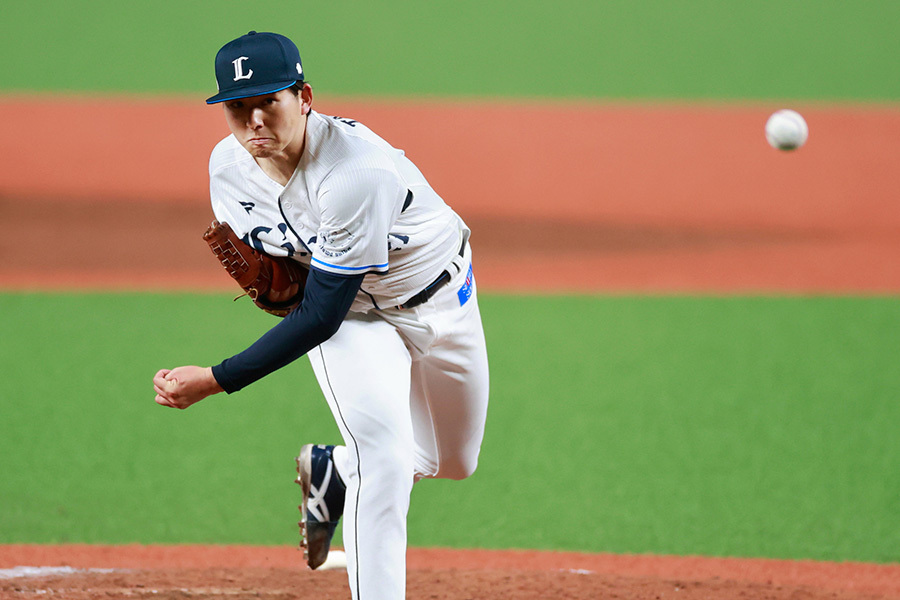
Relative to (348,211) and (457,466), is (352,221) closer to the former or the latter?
(348,211)

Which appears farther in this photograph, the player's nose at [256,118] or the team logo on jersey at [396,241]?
the team logo on jersey at [396,241]

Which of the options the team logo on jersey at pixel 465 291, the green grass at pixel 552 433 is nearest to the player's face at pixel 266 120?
the team logo on jersey at pixel 465 291

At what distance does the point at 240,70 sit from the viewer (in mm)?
2576

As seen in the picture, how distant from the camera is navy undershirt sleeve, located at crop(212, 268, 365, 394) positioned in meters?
2.72

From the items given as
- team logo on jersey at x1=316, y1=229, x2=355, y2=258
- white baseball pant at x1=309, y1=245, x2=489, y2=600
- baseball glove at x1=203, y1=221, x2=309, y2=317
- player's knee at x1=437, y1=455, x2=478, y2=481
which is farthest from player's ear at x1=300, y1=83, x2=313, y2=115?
player's knee at x1=437, y1=455, x2=478, y2=481

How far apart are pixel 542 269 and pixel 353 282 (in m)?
6.09

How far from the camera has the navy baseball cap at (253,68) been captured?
8.46 feet

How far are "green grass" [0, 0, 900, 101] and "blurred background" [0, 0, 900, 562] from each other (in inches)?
2.3

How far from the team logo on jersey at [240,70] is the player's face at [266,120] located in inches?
2.2

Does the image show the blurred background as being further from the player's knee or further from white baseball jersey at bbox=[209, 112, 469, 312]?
white baseball jersey at bbox=[209, 112, 469, 312]

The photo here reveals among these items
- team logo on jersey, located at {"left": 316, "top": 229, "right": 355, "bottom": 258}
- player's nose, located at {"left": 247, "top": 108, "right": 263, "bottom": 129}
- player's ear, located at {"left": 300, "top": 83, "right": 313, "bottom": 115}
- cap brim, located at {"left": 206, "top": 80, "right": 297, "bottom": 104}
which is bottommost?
team logo on jersey, located at {"left": 316, "top": 229, "right": 355, "bottom": 258}

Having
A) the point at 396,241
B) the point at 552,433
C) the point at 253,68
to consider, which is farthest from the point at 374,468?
the point at 552,433

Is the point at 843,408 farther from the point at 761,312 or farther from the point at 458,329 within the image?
the point at 458,329

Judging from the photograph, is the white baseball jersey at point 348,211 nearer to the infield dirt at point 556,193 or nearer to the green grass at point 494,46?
the infield dirt at point 556,193
